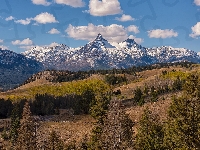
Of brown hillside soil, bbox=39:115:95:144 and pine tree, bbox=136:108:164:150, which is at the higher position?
pine tree, bbox=136:108:164:150

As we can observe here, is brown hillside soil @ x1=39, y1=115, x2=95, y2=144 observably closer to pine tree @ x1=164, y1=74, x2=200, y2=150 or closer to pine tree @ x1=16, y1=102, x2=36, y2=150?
pine tree @ x1=16, y1=102, x2=36, y2=150

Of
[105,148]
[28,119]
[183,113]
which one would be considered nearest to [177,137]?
[183,113]

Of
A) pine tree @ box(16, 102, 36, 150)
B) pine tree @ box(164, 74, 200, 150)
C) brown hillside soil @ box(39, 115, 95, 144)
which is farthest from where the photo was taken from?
brown hillside soil @ box(39, 115, 95, 144)

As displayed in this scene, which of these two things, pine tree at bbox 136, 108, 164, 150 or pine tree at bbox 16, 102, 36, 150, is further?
pine tree at bbox 136, 108, 164, 150

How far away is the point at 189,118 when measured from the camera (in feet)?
95.1

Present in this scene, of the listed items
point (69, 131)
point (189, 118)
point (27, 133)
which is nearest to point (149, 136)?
point (189, 118)

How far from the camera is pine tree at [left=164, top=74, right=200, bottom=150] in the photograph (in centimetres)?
2877

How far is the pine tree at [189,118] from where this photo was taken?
2877 cm

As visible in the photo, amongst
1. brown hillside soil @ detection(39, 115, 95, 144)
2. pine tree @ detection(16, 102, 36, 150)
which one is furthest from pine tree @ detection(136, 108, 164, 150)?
brown hillside soil @ detection(39, 115, 95, 144)

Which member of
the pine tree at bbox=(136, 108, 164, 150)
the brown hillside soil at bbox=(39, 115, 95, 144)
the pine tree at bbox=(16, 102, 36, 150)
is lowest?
the brown hillside soil at bbox=(39, 115, 95, 144)

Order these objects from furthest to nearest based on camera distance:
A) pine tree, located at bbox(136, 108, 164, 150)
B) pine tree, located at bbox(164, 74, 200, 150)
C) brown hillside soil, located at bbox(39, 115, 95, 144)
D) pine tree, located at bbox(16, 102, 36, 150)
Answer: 1. brown hillside soil, located at bbox(39, 115, 95, 144)
2. pine tree, located at bbox(136, 108, 164, 150)
3. pine tree, located at bbox(16, 102, 36, 150)
4. pine tree, located at bbox(164, 74, 200, 150)

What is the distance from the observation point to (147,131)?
47.7m

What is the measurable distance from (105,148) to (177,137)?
11.0 meters

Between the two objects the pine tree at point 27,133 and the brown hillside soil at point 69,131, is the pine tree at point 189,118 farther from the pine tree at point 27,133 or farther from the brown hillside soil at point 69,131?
the brown hillside soil at point 69,131
